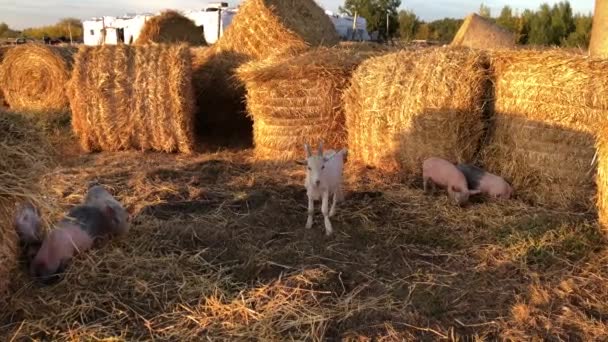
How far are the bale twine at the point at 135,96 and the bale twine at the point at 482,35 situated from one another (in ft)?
20.9

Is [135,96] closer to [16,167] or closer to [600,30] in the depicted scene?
[16,167]

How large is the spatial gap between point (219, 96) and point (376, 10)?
34.9m

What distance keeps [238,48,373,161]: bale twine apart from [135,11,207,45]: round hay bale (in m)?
6.19

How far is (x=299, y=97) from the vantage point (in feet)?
30.6

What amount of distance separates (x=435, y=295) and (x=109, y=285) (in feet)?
8.56

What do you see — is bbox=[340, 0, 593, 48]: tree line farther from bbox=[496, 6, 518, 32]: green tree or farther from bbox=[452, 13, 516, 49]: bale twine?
bbox=[452, 13, 516, 49]: bale twine

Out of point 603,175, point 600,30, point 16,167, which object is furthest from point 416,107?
point 16,167

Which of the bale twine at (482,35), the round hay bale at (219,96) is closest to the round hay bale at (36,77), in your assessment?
the round hay bale at (219,96)

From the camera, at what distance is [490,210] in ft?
21.6

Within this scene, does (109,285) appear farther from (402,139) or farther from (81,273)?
(402,139)

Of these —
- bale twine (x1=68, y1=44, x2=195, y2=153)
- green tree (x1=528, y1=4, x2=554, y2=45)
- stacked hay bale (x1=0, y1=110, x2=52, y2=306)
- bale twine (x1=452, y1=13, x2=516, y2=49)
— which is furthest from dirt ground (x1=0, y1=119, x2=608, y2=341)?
green tree (x1=528, y1=4, x2=554, y2=45)

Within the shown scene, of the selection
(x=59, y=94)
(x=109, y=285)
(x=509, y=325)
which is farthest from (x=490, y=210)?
(x=59, y=94)

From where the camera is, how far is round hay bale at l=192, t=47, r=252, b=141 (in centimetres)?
1087

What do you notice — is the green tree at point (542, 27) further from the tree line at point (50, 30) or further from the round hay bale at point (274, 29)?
the tree line at point (50, 30)
